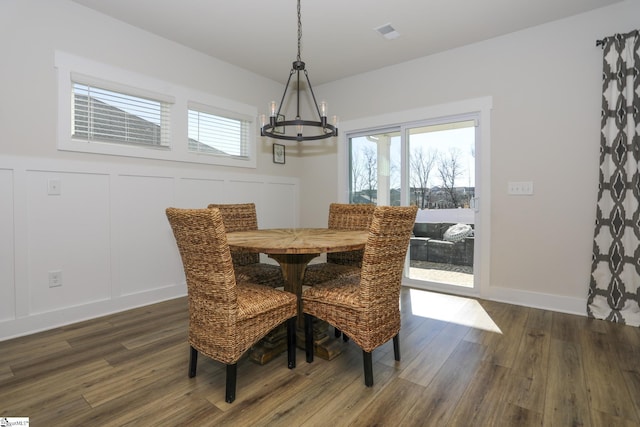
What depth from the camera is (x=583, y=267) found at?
113 inches

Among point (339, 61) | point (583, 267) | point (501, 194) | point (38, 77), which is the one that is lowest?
point (583, 267)

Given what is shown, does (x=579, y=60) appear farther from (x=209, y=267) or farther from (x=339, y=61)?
(x=209, y=267)

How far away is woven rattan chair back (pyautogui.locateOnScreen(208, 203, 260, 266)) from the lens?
9.18 feet

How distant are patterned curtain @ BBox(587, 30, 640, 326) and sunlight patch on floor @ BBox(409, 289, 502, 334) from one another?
0.97 meters

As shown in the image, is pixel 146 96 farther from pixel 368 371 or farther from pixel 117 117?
pixel 368 371

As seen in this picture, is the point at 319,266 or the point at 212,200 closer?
the point at 319,266

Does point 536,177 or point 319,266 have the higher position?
point 536,177

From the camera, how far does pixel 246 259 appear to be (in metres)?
2.85

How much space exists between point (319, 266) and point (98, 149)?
217 cm

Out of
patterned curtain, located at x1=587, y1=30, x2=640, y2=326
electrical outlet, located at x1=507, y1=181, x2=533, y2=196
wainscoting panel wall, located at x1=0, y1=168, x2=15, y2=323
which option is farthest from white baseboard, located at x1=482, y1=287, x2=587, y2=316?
wainscoting panel wall, located at x1=0, y1=168, x2=15, y2=323

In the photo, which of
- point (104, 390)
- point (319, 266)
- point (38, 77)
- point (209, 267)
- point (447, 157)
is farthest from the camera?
point (447, 157)

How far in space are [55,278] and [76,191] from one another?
719 mm

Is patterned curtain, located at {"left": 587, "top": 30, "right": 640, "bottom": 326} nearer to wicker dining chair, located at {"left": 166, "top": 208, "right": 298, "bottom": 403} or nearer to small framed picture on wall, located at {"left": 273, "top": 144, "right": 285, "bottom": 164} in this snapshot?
wicker dining chair, located at {"left": 166, "top": 208, "right": 298, "bottom": 403}

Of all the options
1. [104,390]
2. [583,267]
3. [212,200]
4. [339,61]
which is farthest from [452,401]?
[339,61]
